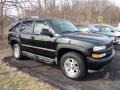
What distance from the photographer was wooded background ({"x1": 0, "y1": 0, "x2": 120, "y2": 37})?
40.9ft

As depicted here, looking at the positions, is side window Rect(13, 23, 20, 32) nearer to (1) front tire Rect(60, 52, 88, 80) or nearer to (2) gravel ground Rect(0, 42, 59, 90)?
(2) gravel ground Rect(0, 42, 59, 90)

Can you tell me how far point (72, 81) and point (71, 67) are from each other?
421 mm

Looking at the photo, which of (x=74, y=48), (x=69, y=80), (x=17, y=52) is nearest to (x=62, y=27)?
(x=74, y=48)

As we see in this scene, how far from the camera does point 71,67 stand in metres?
5.75

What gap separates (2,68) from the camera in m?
6.83

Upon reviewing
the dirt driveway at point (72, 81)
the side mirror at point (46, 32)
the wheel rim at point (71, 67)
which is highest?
the side mirror at point (46, 32)

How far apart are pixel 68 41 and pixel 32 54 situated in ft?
6.74

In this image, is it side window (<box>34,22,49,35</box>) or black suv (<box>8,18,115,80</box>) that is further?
side window (<box>34,22,49,35</box>)

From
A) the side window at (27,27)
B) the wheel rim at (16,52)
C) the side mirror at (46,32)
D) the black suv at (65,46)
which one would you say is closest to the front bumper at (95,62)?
the black suv at (65,46)

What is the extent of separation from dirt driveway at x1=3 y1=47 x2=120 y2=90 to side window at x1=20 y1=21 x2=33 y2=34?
1.26 meters

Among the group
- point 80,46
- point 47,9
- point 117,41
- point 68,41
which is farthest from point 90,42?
point 47,9

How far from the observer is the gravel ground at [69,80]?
17.1 ft

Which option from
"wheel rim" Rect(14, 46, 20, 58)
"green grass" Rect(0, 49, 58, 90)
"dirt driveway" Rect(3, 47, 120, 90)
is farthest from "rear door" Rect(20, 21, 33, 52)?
"green grass" Rect(0, 49, 58, 90)

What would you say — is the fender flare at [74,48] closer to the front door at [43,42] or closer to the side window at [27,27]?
Answer: the front door at [43,42]
